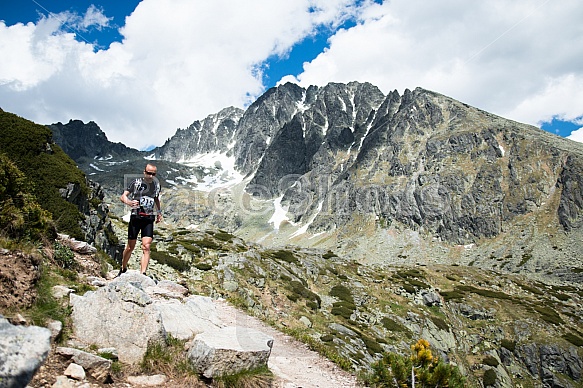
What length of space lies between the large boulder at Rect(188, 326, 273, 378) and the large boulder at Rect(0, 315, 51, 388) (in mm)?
→ 2989

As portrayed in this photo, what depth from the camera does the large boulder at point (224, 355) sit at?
629cm

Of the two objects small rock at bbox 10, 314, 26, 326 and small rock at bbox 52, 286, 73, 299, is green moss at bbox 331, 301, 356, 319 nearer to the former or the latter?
small rock at bbox 52, 286, 73, 299

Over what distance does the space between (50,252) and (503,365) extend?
173 feet

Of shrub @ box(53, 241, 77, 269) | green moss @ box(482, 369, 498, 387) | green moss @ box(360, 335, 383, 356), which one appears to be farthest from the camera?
green moss @ box(482, 369, 498, 387)

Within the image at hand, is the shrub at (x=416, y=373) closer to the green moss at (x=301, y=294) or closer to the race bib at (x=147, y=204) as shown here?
the race bib at (x=147, y=204)

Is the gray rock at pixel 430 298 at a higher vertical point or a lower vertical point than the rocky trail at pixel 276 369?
lower

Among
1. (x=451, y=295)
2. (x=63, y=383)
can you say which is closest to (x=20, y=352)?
(x=63, y=383)

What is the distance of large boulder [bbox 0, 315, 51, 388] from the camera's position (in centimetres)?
343

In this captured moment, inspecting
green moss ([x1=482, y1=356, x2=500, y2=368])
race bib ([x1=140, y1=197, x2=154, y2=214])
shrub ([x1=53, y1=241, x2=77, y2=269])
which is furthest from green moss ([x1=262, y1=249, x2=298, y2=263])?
race bib ([x1=140, y1=197, x2=154, y2=214])

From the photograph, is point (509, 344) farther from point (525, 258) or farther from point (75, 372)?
point (525, 258)

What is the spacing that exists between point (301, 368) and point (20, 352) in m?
7.36

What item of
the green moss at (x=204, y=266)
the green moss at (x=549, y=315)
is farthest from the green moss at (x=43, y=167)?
the green moss at (x=549, y=315)

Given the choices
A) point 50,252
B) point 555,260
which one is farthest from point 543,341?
point 555,260

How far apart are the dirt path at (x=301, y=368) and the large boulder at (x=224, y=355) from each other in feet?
2.88
